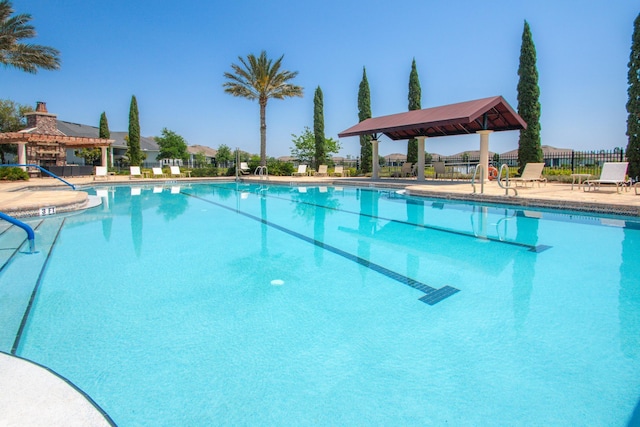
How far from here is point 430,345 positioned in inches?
113

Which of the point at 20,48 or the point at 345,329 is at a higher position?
the point at 20,48

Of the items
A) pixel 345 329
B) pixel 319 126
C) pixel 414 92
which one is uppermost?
pixel 414 92

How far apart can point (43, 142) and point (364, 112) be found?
22.7m

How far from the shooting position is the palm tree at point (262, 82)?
25.3 m

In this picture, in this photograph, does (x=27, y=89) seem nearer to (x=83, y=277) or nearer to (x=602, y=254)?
(x=83, y=277)

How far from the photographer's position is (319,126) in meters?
29.6

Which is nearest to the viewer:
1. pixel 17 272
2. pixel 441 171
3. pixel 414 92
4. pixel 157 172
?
pixel 17 272

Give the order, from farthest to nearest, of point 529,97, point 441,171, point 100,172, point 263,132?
point 263,132
point 100,172
point 441,171
point 529,97

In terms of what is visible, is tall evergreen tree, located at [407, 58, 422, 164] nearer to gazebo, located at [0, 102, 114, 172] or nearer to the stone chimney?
gazebo, located at [0, 102, 114, 172]

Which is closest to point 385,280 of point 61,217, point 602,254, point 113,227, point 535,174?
point 602,254

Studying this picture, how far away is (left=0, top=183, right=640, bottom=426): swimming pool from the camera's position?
2.17m

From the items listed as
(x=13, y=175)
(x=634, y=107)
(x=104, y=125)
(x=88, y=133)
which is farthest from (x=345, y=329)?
(x=88, y=133)

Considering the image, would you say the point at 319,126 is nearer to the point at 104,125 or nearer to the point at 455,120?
the point at 455,120

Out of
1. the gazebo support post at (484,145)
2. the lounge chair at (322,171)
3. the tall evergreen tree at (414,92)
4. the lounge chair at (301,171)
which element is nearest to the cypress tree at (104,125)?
the lounge chair at (301,171)
